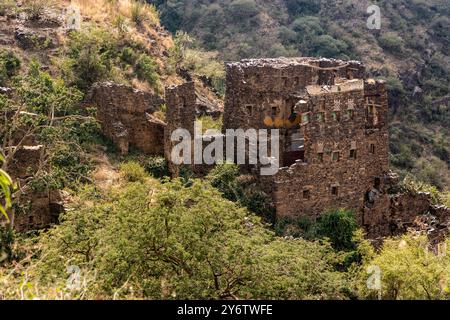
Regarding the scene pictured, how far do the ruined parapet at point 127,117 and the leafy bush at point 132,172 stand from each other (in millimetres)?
1767

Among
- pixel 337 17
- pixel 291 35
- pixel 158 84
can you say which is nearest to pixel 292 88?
pixel 158 84

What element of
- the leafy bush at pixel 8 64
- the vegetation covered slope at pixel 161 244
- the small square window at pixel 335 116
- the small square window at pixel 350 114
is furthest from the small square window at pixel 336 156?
the leafy bush at pixel 8 64

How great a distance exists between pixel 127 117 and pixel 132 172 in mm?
3350

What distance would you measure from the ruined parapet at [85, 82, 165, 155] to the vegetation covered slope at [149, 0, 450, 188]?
85.1 feet

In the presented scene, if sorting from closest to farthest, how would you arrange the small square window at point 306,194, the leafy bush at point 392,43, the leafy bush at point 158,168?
the small square window at point 306,194, the leafy bush at point 158,168, the leafy bush at point 392,43

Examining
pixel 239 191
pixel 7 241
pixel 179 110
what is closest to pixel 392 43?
pixel 179 110

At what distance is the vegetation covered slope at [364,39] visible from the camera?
6175cm

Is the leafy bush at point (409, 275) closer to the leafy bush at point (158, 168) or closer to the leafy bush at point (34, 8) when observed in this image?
the leafy bush at point (158, 168)

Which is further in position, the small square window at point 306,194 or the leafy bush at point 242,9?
the leafy bush at point 242,9

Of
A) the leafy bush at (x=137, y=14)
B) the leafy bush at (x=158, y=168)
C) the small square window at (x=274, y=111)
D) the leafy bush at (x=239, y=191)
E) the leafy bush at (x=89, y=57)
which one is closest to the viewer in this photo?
the leafy bush at (x=239, y=191)

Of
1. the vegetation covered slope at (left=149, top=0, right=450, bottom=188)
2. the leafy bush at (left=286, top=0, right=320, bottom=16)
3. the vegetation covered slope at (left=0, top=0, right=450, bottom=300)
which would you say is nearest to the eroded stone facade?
the vegetation covered slope at (left=0, top=0, right=450, bottom=300)

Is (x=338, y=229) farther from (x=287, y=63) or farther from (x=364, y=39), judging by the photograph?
(x=364, y=39)

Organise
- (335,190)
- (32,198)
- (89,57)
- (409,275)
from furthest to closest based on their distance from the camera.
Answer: (89,57), (335,190), (32,198), (409,275)

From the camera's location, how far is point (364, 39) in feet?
230
